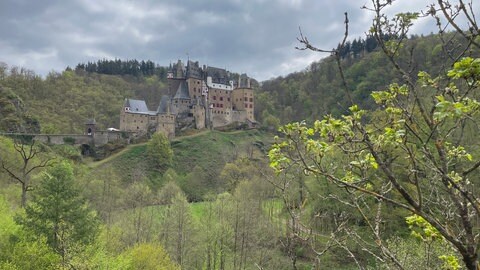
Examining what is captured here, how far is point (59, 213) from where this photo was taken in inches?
781

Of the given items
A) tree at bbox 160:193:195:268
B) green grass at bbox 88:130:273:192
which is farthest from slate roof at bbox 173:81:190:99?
tree at bbox 160:193:195:268

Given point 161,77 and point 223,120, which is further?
point 161,77

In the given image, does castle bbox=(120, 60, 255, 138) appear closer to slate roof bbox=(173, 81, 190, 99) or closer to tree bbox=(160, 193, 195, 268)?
slate roof bbox=(173, 81, 190, 99)

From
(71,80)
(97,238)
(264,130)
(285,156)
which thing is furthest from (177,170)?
(285,156)

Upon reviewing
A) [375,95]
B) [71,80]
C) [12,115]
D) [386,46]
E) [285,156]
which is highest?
[71,80]

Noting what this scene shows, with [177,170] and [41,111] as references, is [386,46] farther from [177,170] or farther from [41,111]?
[41,111]

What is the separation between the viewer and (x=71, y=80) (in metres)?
92.9

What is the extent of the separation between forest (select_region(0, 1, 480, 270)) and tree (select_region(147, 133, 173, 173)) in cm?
21

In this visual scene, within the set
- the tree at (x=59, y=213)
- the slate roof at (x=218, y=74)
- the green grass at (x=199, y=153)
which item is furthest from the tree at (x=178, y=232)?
the slate roof at (x=218, y=74)

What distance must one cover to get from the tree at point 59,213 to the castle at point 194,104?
46042 millimetres

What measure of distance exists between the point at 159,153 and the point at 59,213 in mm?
39822

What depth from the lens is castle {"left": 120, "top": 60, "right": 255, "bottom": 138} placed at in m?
67.1

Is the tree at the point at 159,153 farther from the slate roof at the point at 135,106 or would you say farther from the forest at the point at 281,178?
the slate roof at the point at 135,106

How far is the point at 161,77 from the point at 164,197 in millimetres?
88596
